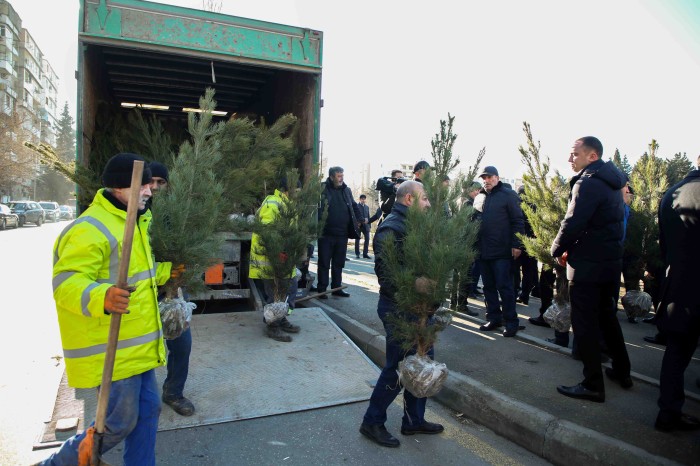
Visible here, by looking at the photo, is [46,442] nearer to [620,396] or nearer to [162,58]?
[620,396]

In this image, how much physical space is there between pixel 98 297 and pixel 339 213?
204 inches

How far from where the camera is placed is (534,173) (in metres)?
5.09

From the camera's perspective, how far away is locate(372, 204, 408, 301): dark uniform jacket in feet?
10.4

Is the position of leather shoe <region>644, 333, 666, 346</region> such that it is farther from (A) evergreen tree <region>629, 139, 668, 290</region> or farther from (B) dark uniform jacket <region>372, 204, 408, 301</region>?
(B) dark uniform jacket <region>372, 204, 408, 301</region>

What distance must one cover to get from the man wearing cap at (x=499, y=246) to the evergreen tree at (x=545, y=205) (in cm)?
45

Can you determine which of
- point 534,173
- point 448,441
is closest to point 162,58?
point 534,173

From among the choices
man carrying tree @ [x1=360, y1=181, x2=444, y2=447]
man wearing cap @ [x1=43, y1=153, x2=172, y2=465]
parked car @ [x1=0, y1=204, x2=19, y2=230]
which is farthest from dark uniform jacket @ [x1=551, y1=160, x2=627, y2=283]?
parked car @ [x1=0, y1=204, x2=19, y2=230]

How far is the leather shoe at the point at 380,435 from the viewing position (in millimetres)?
3165

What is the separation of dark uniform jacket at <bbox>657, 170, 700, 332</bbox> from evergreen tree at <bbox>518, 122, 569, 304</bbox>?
150cm

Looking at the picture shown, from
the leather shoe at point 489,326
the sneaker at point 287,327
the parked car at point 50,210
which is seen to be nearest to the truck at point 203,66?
the sneaker at point 287,327

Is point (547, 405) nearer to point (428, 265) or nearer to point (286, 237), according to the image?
point (428, 265)

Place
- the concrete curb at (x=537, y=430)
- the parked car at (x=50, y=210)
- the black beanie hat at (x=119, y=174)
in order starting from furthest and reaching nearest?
the parked car at (x=50, y=210)
the concrete curb at (x=537, y=430)
the black beanie hat at (x=119, y=174)

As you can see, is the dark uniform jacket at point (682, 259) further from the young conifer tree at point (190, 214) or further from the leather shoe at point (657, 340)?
the young conifer tree at point (190, 214)

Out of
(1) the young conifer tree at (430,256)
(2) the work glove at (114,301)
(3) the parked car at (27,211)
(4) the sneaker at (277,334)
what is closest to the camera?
(2) the work glove at (114,301)
